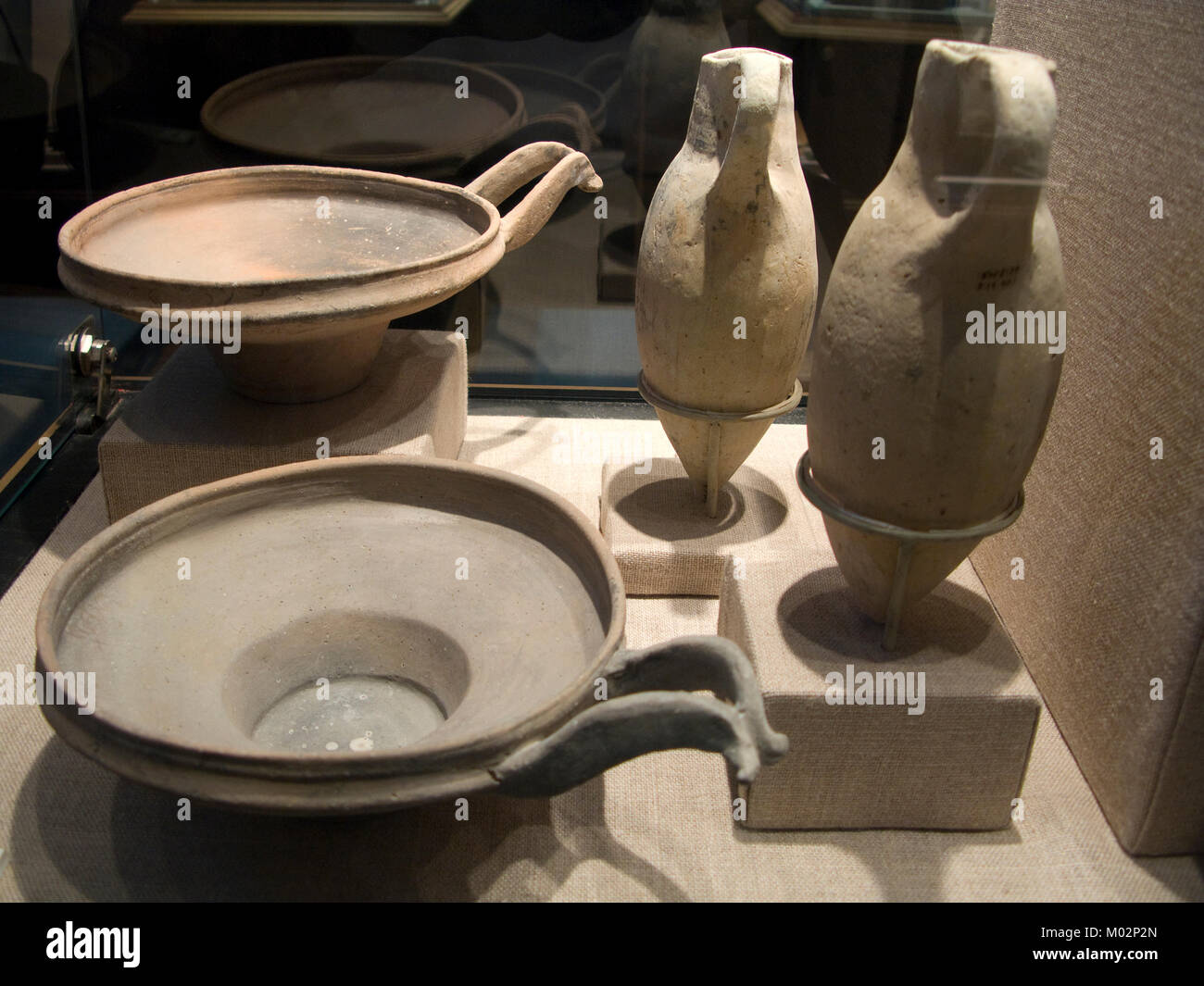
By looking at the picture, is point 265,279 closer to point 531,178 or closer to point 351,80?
point 531,178

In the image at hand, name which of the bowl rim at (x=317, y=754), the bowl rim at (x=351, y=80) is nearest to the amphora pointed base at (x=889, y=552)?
the bowl rim at (x=317, y=754)

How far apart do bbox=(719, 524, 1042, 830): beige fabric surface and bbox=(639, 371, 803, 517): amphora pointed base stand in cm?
37

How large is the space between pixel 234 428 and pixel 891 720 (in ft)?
3.92

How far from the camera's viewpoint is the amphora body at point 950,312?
1.15 metres

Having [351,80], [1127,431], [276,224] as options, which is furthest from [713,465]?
[351,80]

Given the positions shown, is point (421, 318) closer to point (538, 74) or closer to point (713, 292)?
point (538, 74)

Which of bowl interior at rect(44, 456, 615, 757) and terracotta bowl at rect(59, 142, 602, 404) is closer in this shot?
bowl interior at rect(44, 456, 615, 757)

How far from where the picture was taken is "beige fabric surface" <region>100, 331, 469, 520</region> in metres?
1.88

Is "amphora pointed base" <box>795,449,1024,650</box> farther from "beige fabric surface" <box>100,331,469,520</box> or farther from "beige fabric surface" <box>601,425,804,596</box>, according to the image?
"beige fabric surface" <box>100,331,469,520</box>

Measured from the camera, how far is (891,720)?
1.46 metres

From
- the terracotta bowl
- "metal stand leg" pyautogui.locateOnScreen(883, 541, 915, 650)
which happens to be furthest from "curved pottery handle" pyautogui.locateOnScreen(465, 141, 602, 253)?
"metal stand leg" pyautogui.locateOnScreen(883, 541, 915, 650)

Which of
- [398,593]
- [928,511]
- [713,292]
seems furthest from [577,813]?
[713,292]
